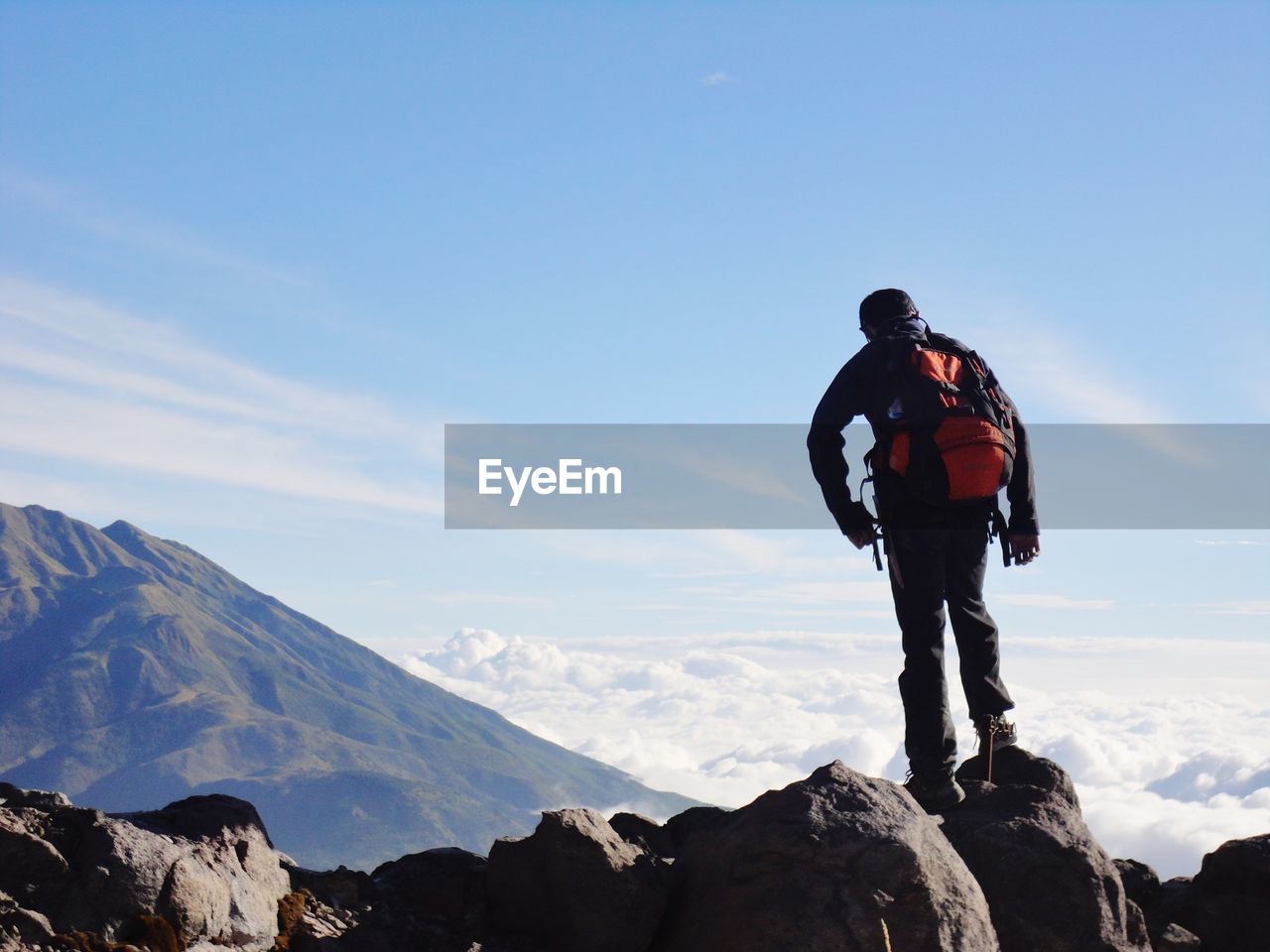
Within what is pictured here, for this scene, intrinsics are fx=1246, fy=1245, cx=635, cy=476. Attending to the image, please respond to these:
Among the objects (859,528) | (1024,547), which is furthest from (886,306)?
(1024,547)

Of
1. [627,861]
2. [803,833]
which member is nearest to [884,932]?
[803,833]

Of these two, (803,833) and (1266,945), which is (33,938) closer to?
(803,833)

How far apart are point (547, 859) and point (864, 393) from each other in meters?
4.61

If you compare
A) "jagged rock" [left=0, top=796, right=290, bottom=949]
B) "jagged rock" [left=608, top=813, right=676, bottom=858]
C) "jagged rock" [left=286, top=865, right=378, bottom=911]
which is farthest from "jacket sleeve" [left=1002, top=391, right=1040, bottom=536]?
"jagged rock" [left=0, top=796, right=290, bottom=949]

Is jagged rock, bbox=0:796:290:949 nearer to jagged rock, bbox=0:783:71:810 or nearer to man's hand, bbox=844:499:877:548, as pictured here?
jagged rock, bbox=0:783:71:810

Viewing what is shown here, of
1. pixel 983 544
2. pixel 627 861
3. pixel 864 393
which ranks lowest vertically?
pixel 627 861

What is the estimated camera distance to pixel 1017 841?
8680 millimetres

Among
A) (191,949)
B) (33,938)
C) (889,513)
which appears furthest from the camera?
(889,513)

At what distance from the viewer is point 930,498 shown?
10.1 metres

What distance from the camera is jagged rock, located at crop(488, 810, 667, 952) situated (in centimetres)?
775

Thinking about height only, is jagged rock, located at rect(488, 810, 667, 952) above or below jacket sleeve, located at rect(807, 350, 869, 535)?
below

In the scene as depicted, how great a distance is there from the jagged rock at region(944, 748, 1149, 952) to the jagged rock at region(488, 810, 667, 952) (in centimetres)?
228

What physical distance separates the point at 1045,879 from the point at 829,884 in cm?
189

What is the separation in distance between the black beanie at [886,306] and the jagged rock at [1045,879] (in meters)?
4.13
